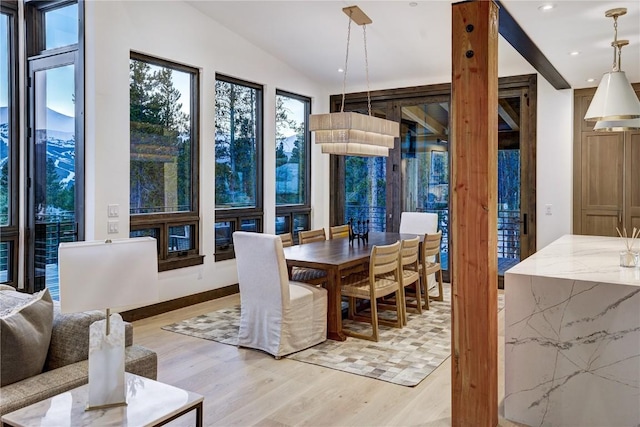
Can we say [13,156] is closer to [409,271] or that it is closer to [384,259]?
[384,259]

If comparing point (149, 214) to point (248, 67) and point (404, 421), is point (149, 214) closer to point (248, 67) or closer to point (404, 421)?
point (248, 67)

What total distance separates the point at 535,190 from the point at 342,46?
120 inches

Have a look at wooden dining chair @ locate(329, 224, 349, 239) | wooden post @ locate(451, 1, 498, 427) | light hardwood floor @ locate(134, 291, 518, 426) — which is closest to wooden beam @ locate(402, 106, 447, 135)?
wooden dining chair @ locate(329, 224, 349, 239)

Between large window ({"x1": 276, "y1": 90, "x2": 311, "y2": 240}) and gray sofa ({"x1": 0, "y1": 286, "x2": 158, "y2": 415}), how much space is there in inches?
185

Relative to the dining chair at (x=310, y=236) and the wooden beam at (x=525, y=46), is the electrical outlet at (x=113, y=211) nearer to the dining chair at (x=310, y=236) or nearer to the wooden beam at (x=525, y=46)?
the dining chair at (x=310, y=236)

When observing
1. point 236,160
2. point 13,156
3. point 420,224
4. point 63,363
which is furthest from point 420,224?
point 63,363

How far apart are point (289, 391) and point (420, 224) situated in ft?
12.1

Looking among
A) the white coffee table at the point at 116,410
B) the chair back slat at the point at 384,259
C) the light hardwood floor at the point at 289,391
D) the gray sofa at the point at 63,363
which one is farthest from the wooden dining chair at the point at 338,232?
the white coffee table at the point at 116,410

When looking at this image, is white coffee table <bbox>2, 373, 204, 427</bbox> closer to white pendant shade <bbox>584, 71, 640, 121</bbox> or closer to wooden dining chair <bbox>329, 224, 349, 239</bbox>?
white pendant shade <bbox>584, 71, 640, 121</bbox>

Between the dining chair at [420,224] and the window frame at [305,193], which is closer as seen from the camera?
the dining chair at [420,224]

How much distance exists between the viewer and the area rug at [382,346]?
142 inches

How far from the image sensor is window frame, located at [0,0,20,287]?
15.6 ft

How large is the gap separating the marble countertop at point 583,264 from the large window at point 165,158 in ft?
12.0

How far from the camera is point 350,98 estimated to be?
7621 millimetres
